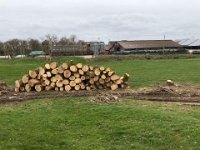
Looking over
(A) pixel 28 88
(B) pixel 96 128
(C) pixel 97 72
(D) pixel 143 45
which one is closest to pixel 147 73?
(C) pixel 97 72

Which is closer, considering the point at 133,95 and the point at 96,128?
the point at 96,128

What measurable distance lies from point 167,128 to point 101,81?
9457 mm

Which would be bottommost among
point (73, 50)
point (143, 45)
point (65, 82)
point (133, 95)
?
point (143, 45)

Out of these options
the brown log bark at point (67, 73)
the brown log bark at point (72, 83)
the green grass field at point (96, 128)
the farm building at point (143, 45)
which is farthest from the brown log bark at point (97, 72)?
the farm building at point (143, 45)

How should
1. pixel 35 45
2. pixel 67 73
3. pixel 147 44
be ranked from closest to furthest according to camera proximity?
pixel 67 73
pixel 35 45
pixel 147 44

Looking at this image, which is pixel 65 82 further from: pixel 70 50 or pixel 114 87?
pixel 70 50

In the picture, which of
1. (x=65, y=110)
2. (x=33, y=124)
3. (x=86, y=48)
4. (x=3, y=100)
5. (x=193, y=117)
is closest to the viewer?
(x=33, y=124)

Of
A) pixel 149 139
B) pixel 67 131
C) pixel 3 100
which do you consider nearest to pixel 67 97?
pixel 3 100

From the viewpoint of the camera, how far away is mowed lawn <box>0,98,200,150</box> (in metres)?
8.26

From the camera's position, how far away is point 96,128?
9.73 metres

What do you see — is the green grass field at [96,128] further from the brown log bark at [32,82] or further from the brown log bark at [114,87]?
the brown log bark at [114,87]

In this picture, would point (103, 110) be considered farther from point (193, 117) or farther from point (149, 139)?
point (149, 139)

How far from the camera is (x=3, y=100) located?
50.5 ft

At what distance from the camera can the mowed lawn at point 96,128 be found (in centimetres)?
826
